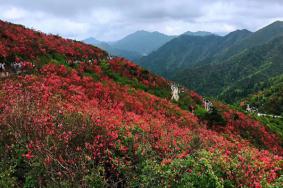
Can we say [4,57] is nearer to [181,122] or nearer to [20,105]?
[20,105]

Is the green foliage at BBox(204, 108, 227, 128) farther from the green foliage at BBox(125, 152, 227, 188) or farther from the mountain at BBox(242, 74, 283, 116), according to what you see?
the mountain at BBox(242, 74, 283, 116)

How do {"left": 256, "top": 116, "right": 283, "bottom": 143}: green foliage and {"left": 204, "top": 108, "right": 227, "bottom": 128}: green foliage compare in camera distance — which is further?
{"left": 256, "top": 116, "right": 283, "bottom": 143}: green foliage

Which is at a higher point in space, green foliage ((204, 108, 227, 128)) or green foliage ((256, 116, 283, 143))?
green foliage ((204, 108, 227, 128))

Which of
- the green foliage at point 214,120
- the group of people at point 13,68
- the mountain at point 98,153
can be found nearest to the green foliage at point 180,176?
the mountain at point 98,153

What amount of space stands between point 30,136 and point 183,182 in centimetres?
565

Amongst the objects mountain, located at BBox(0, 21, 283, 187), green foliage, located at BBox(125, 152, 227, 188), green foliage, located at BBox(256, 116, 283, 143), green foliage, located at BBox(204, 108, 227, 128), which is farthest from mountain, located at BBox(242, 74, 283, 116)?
green foliage, located at BBox(125, 152, 227, 188)

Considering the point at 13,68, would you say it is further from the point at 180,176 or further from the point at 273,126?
the point at 273,126

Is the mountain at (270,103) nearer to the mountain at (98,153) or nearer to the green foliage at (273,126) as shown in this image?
the green foliage at (273,126)

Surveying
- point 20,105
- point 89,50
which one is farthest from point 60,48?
point 20,105

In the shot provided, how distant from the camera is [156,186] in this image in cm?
884

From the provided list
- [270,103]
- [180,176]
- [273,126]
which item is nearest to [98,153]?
[180,176]

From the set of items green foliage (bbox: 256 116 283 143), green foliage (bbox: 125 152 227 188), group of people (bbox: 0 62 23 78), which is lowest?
green foliage (bbox: 256 116 283 143)

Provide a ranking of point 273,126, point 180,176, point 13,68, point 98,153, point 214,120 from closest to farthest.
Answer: point 180,176 → point 98,153 → point 13,68 → point 214,120 → point 273,126

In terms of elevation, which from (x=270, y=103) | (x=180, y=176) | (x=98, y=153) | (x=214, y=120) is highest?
(x=98, y=153)
